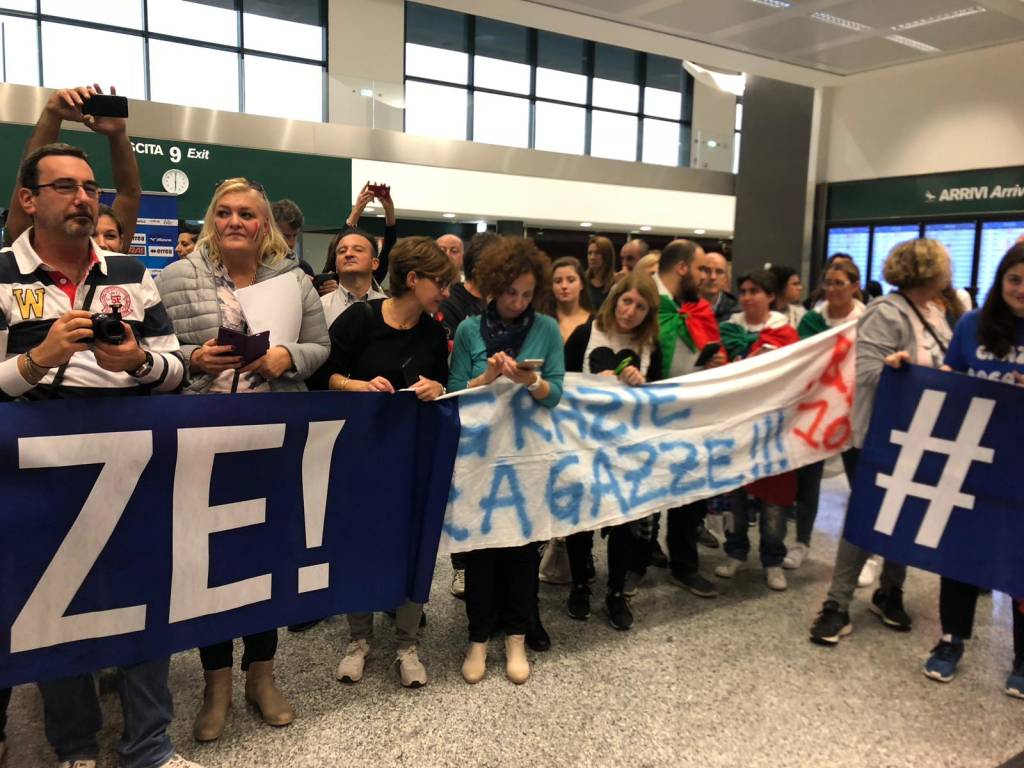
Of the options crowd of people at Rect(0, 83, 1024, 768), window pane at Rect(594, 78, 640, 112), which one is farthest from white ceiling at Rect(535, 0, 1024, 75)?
window pane at Rect(594, 78, 640, 112)

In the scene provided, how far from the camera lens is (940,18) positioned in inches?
269

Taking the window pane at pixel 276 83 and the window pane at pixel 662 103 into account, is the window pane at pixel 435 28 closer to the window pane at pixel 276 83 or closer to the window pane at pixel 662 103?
the window pane at pixel 276 83

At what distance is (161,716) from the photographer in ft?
6.52

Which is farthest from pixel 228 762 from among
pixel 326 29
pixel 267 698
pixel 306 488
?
pixel 326 29

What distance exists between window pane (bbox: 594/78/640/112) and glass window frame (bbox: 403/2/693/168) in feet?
0.27

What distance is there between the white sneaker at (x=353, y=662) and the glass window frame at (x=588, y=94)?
36.8 feet

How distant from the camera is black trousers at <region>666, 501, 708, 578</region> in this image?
3473 mm

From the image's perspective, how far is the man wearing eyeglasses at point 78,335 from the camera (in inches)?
69.0

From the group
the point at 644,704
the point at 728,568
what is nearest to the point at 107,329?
the point at 644,704

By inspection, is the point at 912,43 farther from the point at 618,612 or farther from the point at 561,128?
the point at 561,128

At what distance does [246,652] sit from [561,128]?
14.5m

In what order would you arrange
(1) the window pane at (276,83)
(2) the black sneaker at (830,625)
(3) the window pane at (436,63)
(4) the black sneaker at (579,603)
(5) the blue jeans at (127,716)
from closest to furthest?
(5) the blue jeans at (127,716) → (2) the black sneaker at (830,625) → (4) the black sneaker at (579,603) → (1) the window pane at (276,83) → (3) the window pane at (436,63)

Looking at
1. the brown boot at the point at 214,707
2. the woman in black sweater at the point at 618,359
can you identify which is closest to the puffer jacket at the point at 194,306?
the brown boot at the point at 214,707

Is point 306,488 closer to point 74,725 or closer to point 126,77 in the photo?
point 74,725
